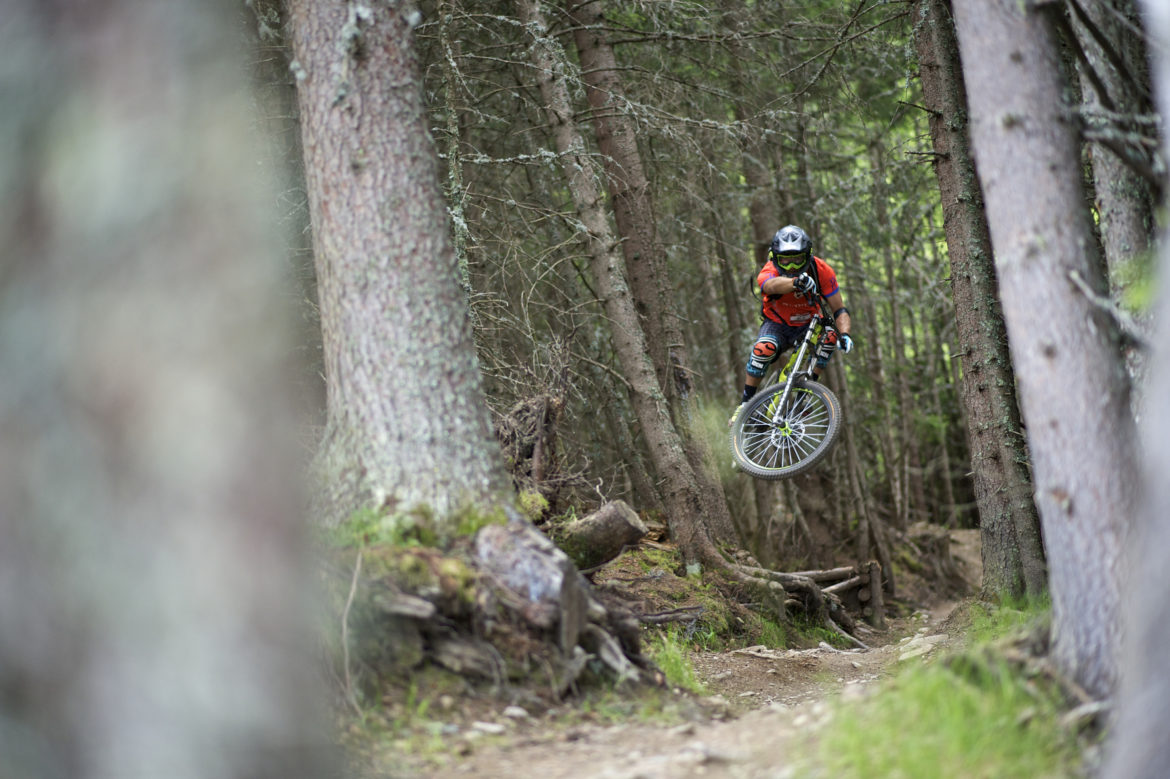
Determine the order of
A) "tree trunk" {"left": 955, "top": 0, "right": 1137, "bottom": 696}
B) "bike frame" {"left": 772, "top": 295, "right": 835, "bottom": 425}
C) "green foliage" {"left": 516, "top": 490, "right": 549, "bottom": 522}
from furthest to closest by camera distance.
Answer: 1. "bike frame" {"left": 772, "top": 295, "right": 835, "bottom": 425}
2. "green foliage" {"left": 516, "top": 490, "right": 549, "bottom": 522}
3. "tree trunk" {"left": 955, "top": 0, "right": 1137, "bottom": 696}

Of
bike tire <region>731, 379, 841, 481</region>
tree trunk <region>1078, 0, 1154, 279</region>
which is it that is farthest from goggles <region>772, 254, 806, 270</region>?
tree trunk <region>1078, 0, 1154, 279</region>

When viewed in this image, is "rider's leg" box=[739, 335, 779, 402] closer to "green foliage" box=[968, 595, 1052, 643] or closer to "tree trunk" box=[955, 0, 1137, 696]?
"green foliage" box=[968, 595, 1052, 643]

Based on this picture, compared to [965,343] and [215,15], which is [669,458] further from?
[215,15]

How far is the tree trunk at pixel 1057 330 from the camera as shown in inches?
137

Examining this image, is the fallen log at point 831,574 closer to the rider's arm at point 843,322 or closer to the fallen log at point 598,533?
the rider's arm at point 843,322

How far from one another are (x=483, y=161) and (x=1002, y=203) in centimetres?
451

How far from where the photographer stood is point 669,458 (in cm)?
849

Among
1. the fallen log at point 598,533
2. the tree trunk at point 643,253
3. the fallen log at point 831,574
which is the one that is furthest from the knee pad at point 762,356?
the fallen log at point 831,574

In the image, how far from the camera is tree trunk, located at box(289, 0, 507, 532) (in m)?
4.29

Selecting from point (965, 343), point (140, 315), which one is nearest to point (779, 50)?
point (965, 343)

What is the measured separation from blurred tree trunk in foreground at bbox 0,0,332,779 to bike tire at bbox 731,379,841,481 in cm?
475

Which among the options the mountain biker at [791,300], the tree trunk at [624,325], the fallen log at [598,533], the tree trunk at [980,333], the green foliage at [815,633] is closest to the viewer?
the fallen log at [598,533]

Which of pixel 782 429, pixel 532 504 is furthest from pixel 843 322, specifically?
pixel 532 504

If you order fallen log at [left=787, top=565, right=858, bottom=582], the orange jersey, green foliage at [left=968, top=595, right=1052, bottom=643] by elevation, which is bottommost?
fallen log at [left=787, top=565, right=858, bottom=582]
